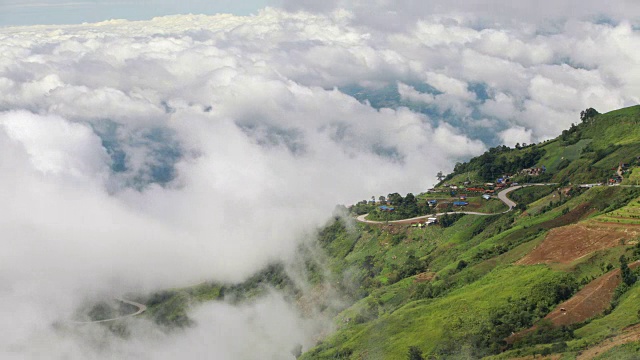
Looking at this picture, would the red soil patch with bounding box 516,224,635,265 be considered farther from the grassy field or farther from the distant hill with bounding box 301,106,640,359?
the grassy field

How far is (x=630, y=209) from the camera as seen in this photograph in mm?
152625

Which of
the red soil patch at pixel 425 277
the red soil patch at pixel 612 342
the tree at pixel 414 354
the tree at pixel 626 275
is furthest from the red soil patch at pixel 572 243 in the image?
the red soil patch at pixel 612 342

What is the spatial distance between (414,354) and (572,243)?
160 ft

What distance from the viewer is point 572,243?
14775 cm

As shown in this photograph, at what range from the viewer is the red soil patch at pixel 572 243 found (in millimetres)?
139625

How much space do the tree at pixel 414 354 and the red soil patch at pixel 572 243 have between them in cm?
3861

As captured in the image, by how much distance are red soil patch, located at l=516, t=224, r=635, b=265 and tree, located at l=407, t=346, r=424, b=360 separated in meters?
38.6

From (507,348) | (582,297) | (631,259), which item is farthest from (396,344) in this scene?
(631,259)

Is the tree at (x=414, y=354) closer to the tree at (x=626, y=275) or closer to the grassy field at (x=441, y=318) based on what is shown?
the grassy field at (x=441, y=318)

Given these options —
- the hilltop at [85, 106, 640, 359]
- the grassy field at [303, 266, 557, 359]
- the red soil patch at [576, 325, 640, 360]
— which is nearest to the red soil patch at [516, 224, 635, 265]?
the hilltop at [85, 106, 640, 359]

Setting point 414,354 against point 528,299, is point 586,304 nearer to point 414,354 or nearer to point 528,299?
point 528,299

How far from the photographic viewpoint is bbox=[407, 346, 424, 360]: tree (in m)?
129

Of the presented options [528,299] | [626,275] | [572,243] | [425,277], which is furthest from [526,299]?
[425,277]

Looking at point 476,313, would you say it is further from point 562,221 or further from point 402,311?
point 562,221
